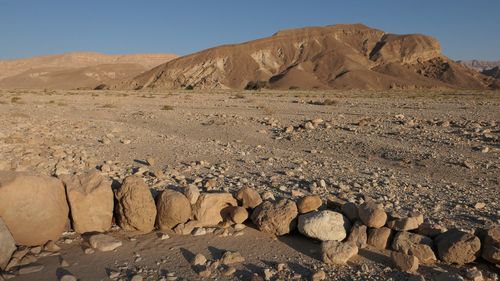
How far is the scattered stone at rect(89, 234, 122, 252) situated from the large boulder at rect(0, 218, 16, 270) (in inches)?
31.4

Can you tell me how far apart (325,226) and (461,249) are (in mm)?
1426

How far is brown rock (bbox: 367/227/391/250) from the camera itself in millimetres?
4859

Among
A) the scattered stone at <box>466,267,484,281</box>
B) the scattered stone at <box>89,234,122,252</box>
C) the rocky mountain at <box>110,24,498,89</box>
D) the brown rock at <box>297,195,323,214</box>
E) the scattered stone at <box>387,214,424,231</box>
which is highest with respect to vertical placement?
the rocky mountain at <box>110,24,498,89</box>

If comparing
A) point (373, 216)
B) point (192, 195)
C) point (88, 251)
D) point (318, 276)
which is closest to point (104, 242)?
point (88, 251)

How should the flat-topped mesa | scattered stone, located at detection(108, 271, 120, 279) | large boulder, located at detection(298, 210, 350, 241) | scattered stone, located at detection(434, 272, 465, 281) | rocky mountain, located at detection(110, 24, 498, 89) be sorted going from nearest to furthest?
scattered stone, located at detection(434, 272, 465, 281) → scattered stone, located at detection(108, 271, 120, 279) → large boulder, located at detection(298, 210, 350, 241) → rocky mountain, located at detection(110, 24, 498, 89) → the flat-topped mesa

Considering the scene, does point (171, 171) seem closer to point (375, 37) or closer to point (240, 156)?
point (240, 156)

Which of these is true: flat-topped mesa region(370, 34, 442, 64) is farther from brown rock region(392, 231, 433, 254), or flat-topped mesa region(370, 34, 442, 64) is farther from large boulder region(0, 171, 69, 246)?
large boulder region(0, 171, 69, 246)

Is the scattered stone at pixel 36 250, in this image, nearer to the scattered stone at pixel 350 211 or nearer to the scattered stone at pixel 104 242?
the scattered stone at pixel 104 242

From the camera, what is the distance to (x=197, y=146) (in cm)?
1073

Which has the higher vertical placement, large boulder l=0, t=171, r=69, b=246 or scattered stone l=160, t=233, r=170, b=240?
large boulder l=0, t=171, r=69, b=246

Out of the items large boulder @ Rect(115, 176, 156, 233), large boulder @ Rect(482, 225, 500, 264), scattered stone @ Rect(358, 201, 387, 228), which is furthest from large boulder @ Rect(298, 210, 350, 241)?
large boulder @ Rect(115, 176, 156, 233)

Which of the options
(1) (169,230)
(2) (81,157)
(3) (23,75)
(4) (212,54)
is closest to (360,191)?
(1) (169,230)

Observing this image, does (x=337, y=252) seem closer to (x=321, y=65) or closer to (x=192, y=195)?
(x=192, y=195)

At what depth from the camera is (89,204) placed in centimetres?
534
